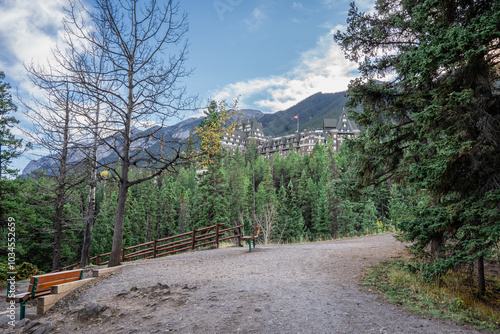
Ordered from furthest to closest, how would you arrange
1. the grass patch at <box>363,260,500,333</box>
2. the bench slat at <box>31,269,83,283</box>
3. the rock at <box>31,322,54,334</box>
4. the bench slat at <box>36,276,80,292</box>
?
1. the bench slat at <box>31,269,83,283</box>
2. the bench slat at <box>36,276,80,292</box>
3. the rock at <box>31,322,54,334</box>
4. the grass patch at <box>363,260,500,333</box>

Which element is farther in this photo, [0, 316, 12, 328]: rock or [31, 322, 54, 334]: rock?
[0, 316, 12, 328]: rock

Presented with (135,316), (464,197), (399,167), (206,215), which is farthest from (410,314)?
(206,215)

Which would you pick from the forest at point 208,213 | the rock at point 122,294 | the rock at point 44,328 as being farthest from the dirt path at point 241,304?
the forest at point 208,213

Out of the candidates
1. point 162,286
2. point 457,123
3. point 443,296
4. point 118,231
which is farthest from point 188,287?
point 457,123

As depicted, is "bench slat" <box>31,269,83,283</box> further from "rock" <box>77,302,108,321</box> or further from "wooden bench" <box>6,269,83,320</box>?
"rock" <box>77,302,108,321</box>

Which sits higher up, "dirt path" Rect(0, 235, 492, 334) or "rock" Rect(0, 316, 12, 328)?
"dirt path" Rect(0, 235, 492, 334)

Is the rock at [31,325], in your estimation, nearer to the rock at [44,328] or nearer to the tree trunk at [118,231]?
the rock at [44,328]

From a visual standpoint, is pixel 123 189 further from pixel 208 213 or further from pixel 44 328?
pixel 208 213

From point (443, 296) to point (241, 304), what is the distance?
4.17m

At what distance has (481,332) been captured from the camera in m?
4.33

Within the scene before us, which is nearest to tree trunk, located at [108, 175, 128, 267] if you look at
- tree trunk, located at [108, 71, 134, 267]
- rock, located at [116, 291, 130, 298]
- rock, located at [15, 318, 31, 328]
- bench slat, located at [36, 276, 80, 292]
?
tree trunk, located at [108, 71, 134, 267]

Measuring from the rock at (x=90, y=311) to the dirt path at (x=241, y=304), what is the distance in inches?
0.7

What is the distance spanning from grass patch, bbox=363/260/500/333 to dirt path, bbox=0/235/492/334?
37 centimetres

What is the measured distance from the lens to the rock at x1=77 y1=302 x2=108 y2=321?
564cm
